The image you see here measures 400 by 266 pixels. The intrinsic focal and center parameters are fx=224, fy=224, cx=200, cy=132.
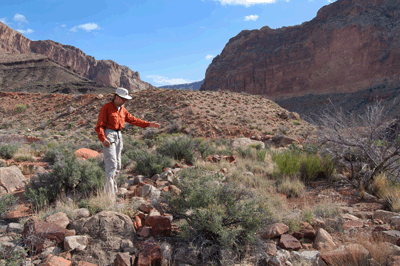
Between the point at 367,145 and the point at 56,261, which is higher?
the point at 367,145

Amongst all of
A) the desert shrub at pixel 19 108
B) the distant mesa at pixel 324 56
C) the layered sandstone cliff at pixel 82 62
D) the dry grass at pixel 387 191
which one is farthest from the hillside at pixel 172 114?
the layered sandstone cliff at pixel 82 62

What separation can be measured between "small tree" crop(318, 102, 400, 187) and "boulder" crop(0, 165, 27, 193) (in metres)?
6.84

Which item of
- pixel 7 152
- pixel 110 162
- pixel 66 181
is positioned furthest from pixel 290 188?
pixel 7 152

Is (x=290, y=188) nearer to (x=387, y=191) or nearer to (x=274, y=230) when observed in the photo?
(x=387, y=191)

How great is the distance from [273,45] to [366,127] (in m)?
90.6

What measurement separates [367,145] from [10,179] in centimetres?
748

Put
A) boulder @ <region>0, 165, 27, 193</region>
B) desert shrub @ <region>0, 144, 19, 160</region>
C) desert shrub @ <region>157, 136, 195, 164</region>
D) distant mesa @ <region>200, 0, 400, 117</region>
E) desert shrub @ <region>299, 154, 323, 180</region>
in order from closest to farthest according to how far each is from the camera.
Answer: boulder @ <region>0, 165, 27, 193</region> → desert shrub @ <region>299, 154, 323, 180</region> → desert shrub @ <region>0, 144, 19, 160</region> → desert shrub @ <region>157, 136, 195, 164</region> → distant mesa @ <region>200, 0, 400, 117</region>

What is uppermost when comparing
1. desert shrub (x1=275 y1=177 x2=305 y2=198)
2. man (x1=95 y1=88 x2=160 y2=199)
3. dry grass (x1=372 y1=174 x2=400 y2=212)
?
man (x1=95 y1=88 x2=160 y2=199)

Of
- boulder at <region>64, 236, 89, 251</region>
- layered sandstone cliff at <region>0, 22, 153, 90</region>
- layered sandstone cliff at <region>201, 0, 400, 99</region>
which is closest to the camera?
boulder at <region>64, 236, 89, 251</region>

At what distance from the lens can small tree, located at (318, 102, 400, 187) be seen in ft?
15.2

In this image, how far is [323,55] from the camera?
69.4 metres

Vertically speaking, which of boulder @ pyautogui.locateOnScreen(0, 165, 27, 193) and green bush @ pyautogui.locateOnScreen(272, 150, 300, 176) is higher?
boulder @ pyautogui.locateOnScreen(0, 165, 27, 193)

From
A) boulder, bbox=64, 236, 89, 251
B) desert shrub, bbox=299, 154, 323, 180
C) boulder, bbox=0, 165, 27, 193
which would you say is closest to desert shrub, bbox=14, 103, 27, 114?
boulder, bbox=0, 165, 27, 193

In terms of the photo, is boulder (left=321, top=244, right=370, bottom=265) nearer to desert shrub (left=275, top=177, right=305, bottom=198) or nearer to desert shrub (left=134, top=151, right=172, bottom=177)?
desert shrub (left=275, top=177, right=305, bottom=198)
